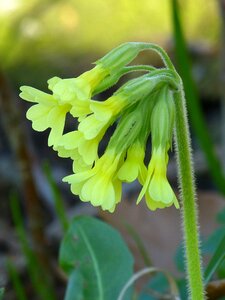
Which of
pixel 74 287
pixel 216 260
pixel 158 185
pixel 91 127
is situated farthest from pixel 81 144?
pixel 74 287

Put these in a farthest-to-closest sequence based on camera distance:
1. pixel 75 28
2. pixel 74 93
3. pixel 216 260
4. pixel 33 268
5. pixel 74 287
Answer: pixel 75 28 → pixel 33 268 → pixel 74 287 → pixel 216 260 → pixel 74 93

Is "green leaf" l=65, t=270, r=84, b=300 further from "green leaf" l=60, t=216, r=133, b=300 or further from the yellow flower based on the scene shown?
the yellow flower

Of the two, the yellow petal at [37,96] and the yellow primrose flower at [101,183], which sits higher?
the yellow petal at [37,96]

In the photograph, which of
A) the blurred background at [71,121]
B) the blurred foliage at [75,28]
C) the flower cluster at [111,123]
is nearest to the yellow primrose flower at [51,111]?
the flower cluster at [111,123]

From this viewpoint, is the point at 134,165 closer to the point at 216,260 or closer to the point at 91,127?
the point at 91,127

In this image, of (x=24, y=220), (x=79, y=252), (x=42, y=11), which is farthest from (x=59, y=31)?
(x=79, y=252)

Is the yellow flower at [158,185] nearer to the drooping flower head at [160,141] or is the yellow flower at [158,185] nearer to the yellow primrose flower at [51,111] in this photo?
the drooping flower head at [160,141]

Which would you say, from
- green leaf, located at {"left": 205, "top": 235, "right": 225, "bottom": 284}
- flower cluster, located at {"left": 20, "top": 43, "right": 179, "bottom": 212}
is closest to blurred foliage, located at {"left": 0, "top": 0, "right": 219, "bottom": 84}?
green leaf, located at {"left": 205, "top": 235, "right": 225, "bottom": 284}

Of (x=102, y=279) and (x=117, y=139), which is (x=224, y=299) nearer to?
(x=102, y=279)
